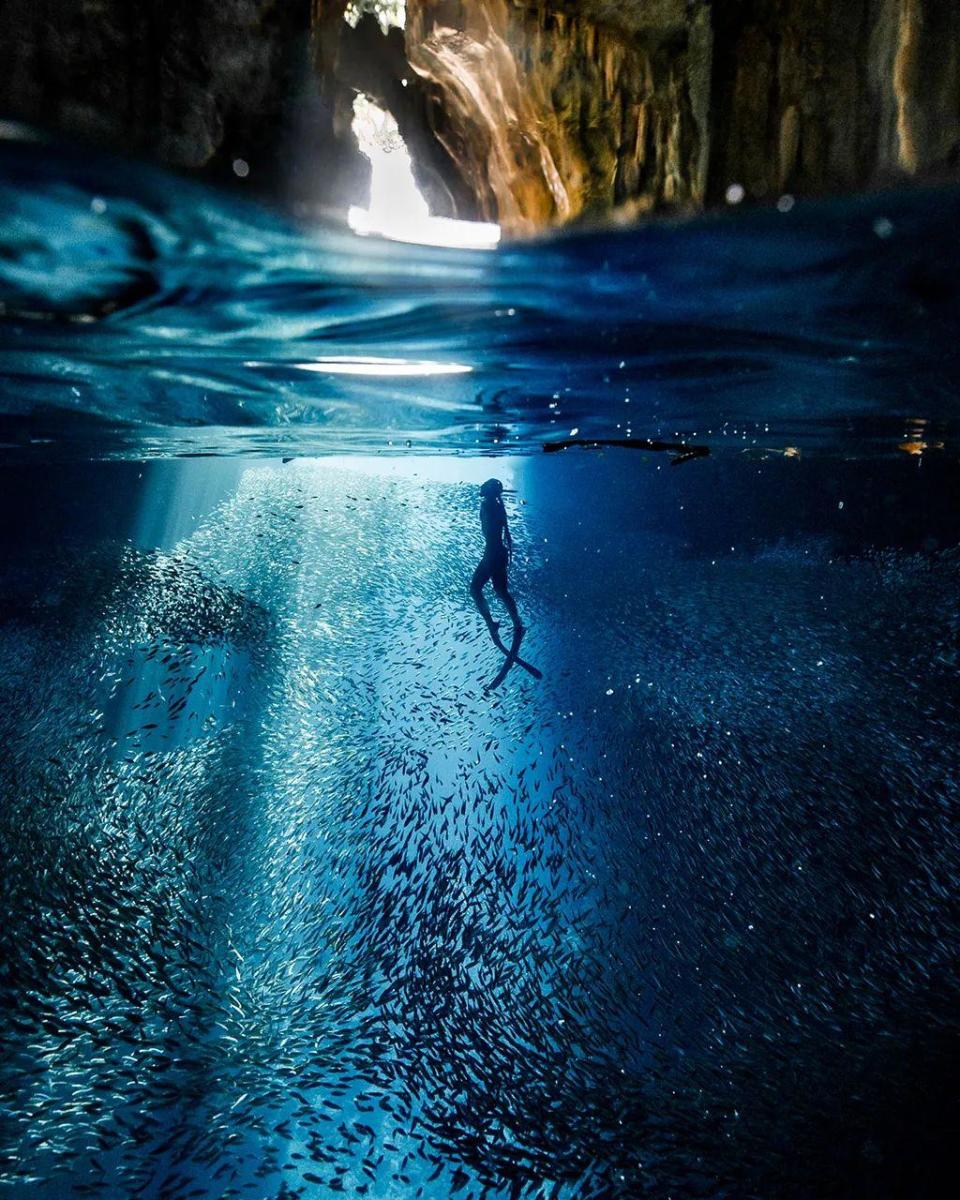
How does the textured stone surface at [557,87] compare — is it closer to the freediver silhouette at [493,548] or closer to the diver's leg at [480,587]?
the freediver silhouette at [493,548]

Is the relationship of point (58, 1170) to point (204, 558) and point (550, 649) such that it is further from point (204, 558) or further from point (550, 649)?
point (204, 558)

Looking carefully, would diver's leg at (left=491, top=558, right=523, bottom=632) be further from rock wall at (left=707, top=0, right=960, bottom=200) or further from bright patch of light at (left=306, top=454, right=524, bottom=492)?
rock wall at (left=707, top=0, right=960, bottom=200)

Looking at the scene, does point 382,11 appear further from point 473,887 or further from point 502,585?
point 473,887

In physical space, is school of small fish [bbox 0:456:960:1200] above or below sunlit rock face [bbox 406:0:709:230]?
below

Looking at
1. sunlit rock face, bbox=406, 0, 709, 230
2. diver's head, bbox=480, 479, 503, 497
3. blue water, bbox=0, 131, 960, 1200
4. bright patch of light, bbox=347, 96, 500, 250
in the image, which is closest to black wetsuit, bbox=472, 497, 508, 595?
diver's head, bbox=480, 479, 503, 497

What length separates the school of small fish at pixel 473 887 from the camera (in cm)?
699

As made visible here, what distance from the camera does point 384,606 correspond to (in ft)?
71.7

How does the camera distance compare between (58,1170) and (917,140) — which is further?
(58,1170)

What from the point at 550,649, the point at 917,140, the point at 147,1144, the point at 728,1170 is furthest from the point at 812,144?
the point at 550,649

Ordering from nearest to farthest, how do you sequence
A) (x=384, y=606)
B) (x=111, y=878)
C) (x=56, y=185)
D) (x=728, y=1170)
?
(x=56, y=185) < (x=728, y=1170) < (x=111, y=878) < (x=384, y=606)

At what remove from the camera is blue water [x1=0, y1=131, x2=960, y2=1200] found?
484cm

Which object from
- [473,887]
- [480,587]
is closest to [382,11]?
[480,587]

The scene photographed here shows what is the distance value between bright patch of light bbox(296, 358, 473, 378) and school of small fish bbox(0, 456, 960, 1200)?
7504mm

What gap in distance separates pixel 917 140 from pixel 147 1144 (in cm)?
975
